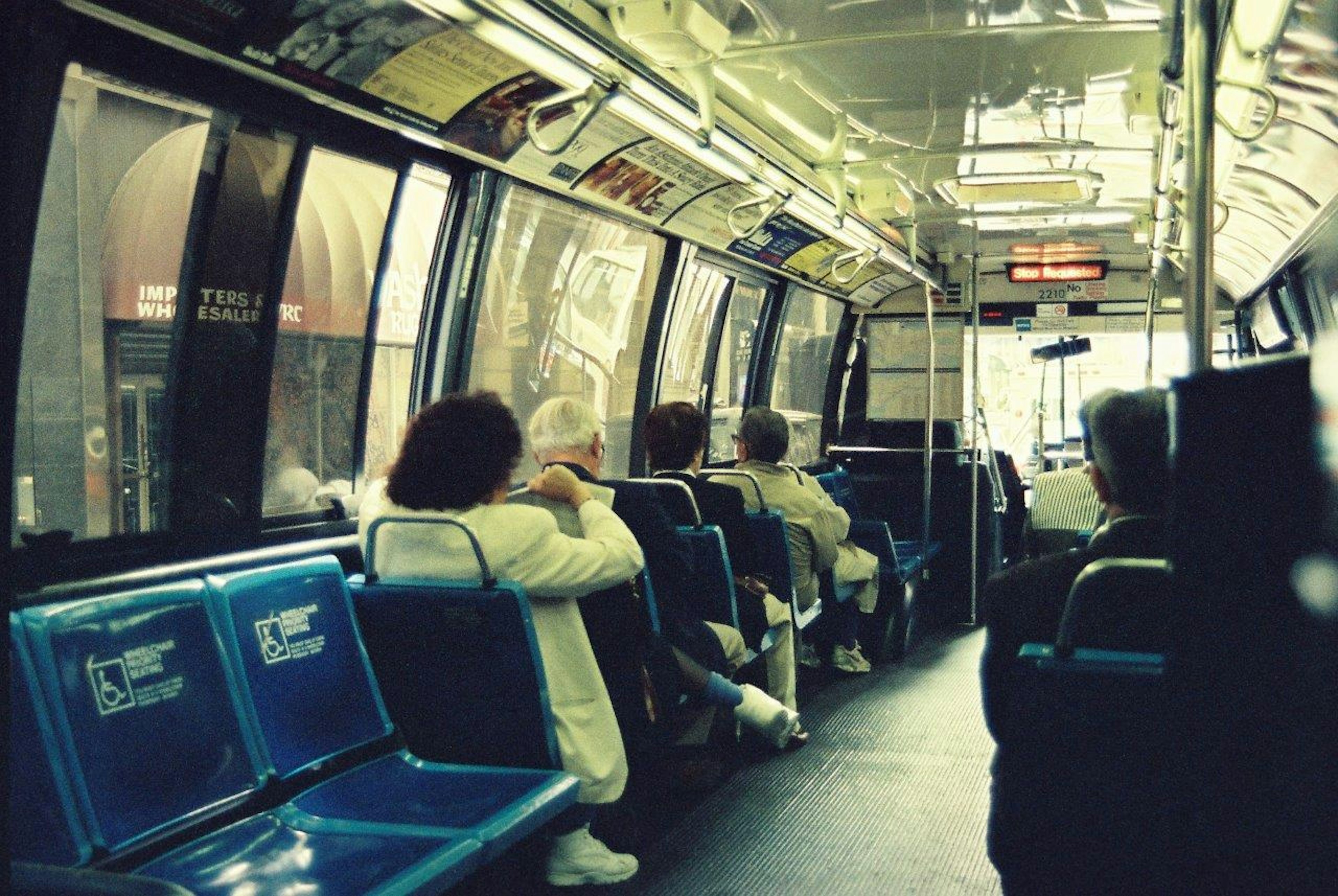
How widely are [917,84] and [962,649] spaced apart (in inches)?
144

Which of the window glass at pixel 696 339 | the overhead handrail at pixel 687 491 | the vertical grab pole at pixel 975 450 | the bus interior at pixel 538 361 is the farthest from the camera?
the window glass at pixel 696 339

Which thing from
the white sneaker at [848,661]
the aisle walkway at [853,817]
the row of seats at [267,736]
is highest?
the row of seats at [267,736]

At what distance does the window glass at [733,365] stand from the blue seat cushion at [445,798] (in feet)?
19.0

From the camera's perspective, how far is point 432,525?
3.47 m

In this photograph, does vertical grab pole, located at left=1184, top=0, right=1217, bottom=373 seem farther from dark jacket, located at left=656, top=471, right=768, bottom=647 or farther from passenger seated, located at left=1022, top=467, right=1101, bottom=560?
passenger seated, located at left=1022, top=467, right=1101, bottom=560

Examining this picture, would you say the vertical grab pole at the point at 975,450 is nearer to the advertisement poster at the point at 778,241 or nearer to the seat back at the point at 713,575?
the advertisement poster at the point at 778,241

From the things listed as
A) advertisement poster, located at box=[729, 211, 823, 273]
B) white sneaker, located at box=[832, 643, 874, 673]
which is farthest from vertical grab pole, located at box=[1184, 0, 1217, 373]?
advertisement poster, located at box=[729, 211, 823, 273]

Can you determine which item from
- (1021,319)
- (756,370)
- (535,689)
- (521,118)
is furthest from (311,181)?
(1021,319)

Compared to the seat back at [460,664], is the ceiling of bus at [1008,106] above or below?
above

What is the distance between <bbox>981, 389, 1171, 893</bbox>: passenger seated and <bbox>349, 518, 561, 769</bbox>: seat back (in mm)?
1285

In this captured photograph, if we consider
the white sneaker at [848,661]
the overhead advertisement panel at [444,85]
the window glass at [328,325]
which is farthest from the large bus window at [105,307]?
the white sneaker at [848,661]

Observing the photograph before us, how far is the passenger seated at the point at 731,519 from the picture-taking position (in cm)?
548

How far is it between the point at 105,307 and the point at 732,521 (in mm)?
2789

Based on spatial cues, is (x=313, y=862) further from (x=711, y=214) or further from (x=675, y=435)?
(x=711, y=214)
